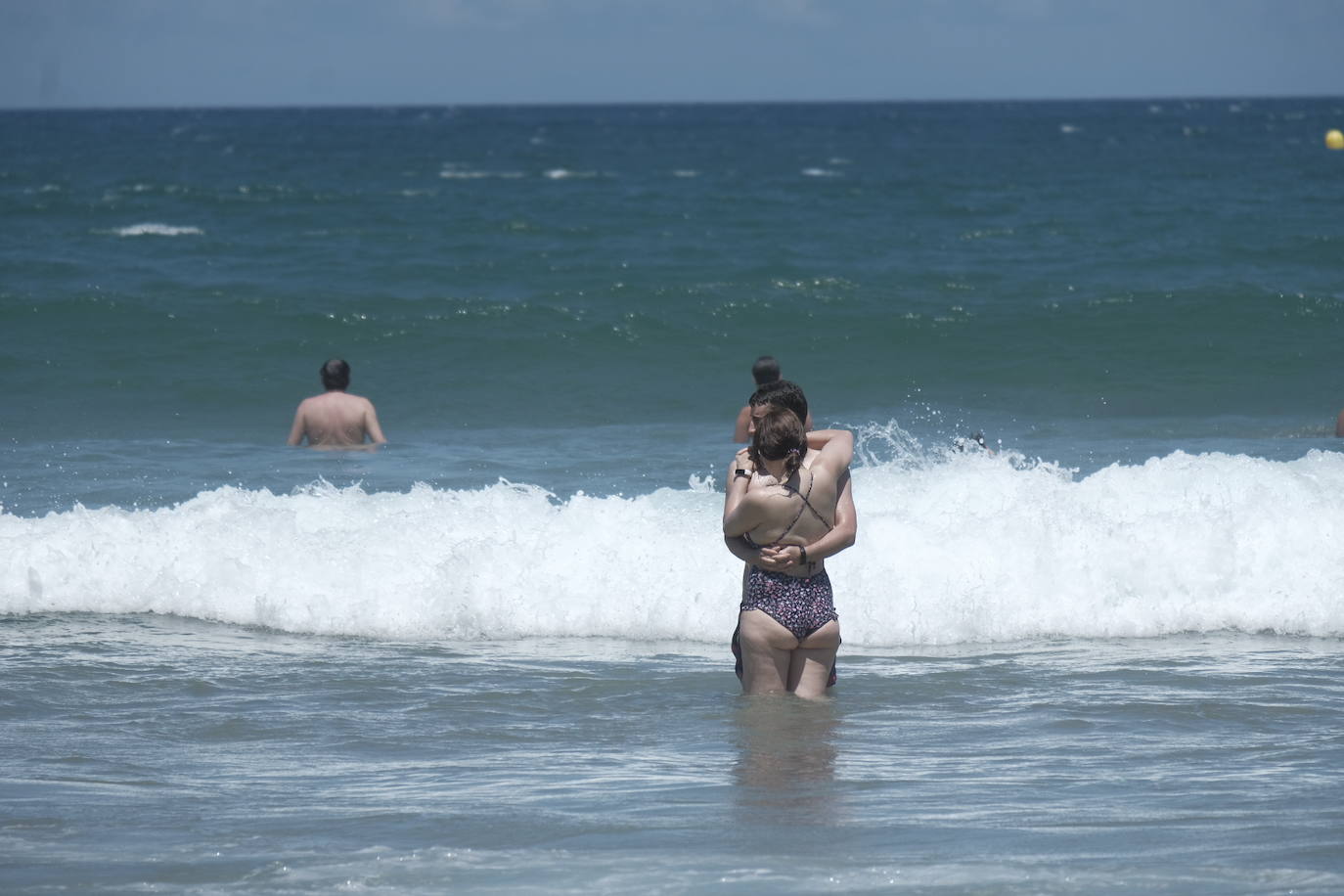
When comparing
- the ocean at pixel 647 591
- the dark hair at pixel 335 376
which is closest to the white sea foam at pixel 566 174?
the ocean at pixel 647 591

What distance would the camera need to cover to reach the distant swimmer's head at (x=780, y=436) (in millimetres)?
4992

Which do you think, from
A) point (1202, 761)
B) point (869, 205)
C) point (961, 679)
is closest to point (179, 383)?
point (961, 679)

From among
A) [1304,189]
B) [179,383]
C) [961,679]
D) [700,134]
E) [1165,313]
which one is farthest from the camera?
[700,134]

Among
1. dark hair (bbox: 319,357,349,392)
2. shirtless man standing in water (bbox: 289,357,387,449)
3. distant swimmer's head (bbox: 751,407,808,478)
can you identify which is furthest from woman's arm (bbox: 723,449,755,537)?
dark hair (bbox: 319,357,349,392)

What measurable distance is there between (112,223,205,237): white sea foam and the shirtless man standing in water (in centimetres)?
1449

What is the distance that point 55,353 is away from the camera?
16.0 metres

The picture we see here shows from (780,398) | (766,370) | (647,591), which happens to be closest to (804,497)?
(780,398)

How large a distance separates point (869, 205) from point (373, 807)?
90.9ft

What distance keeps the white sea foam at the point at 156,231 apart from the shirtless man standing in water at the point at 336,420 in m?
14.5

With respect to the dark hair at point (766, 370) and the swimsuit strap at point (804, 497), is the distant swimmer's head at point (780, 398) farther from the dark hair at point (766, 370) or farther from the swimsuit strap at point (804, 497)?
the dark hair at point (766, 370)

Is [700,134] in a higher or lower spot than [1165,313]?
higher

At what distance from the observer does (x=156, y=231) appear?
82.7 ft

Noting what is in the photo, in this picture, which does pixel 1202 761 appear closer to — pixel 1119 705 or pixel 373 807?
pixel 1119 705

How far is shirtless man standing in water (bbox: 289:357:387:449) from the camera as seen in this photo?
11.4 metres
